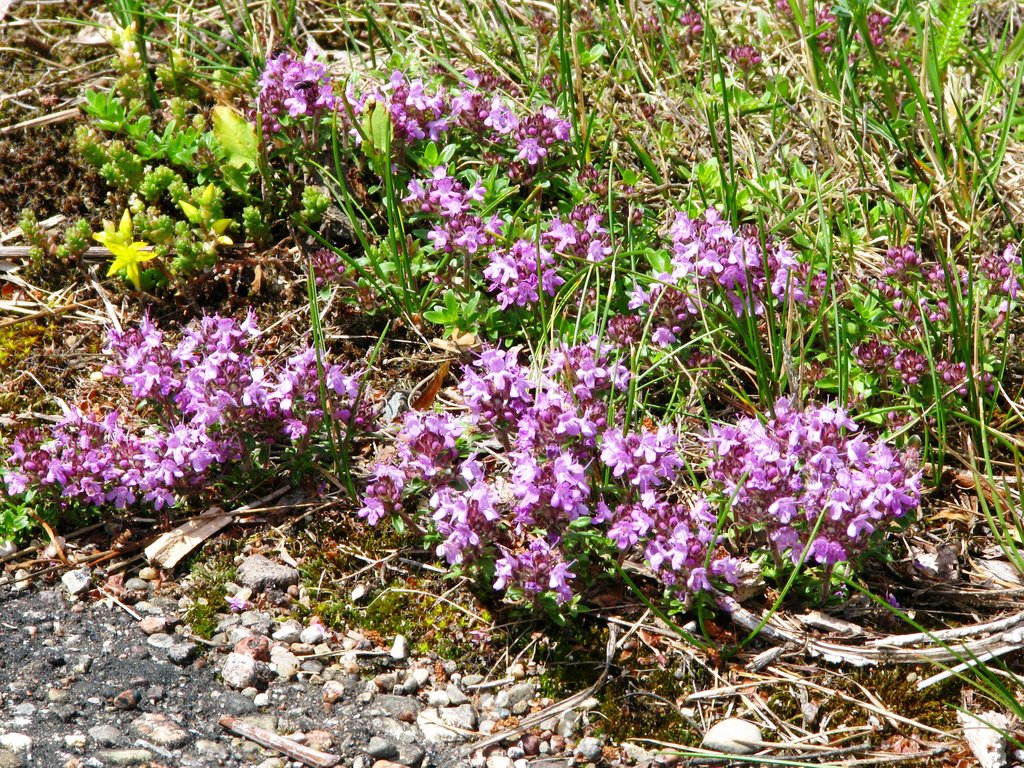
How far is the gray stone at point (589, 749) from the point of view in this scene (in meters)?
2.98

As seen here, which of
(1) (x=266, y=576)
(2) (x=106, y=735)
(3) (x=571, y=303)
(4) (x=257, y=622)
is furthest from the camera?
(3) (x=571, y=303)

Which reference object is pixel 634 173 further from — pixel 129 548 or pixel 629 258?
pixel 129 548

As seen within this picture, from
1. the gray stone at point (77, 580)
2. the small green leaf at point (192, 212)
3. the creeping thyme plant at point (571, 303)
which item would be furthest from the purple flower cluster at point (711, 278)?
the gray stone at point (77, 580)

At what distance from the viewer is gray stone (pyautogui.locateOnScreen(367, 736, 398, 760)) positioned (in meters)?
2.88

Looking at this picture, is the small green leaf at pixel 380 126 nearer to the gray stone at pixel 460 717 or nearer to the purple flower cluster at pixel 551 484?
the purple flower cluster at pixel 551 484

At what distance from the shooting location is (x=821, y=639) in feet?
10.5

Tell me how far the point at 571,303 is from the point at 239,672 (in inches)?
75.0

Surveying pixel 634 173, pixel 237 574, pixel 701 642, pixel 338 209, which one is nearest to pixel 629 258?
pixel 634 173

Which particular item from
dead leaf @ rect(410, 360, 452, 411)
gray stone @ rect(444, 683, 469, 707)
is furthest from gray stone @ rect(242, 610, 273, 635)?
dead leaf @ rect(410, 360, 452, 411)

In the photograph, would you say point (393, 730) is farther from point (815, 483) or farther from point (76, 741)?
point (815, 483)

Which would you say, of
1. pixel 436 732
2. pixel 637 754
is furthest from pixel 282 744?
pixel 637 754

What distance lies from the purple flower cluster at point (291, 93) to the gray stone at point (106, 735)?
259 centimetres

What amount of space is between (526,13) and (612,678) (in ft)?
11.2

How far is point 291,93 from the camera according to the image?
14.4 feet
